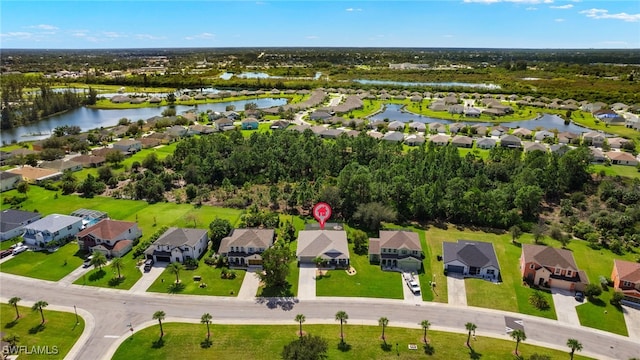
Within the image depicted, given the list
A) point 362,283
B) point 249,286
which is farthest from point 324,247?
point 249,286

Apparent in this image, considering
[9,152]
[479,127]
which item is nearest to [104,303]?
[9,152]

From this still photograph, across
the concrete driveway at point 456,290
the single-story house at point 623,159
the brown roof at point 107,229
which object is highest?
the single-story house at point 623,159

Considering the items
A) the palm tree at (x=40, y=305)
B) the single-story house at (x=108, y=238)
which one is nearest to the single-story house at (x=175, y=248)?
the single-story house at (x=108, y=238)

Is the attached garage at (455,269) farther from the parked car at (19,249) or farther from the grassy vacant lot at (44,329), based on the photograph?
the parked car at (19,249)

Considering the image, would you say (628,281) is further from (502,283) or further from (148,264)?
(148,264)

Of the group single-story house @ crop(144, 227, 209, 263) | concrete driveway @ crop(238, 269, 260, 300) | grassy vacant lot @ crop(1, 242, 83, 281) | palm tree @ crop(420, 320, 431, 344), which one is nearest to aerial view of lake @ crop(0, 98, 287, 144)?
grassy vacant lot @ crop(1, 242, 83, 281)

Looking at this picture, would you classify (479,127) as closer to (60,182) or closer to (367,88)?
(367,88)
